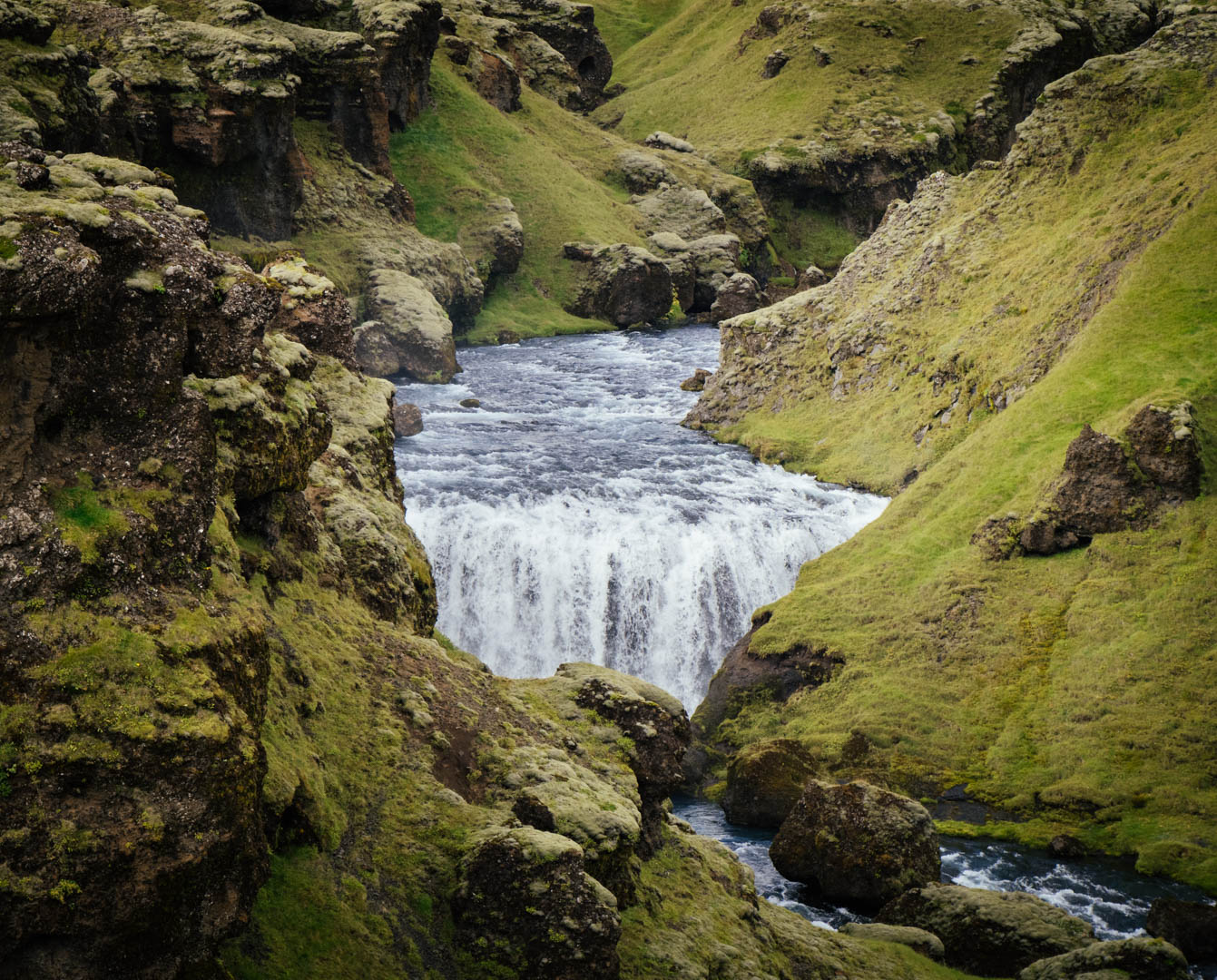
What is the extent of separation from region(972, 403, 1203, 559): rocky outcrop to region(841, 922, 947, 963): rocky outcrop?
1300cm

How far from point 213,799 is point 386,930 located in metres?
2.90

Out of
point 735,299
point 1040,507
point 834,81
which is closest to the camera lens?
point 1040,507

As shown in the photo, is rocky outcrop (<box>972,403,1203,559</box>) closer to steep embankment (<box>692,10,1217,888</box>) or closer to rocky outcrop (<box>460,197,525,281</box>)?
steep embankment (<box>692,10,1217,888</box>)

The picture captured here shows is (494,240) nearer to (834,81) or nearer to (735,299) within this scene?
(735,299)

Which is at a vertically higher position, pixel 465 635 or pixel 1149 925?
pixel 1149 925

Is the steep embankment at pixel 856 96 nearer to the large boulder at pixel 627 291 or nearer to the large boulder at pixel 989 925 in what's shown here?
the large boulder at pixel 627 291

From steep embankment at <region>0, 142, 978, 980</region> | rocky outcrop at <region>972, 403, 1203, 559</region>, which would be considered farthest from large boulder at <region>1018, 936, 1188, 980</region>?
rocky outcrop at <region>972, 403, 1203, 559</region>

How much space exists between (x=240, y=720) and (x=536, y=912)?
→ 3560mm

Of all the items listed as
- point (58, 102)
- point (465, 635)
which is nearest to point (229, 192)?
point (58, 102)

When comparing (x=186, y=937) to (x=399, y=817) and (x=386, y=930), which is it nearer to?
(x=386, y=930)

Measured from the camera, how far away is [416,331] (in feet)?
204

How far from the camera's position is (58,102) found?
1634 inches

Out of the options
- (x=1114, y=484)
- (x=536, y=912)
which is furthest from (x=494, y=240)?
(x=536, y=912)

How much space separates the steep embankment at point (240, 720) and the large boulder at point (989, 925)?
183cm
